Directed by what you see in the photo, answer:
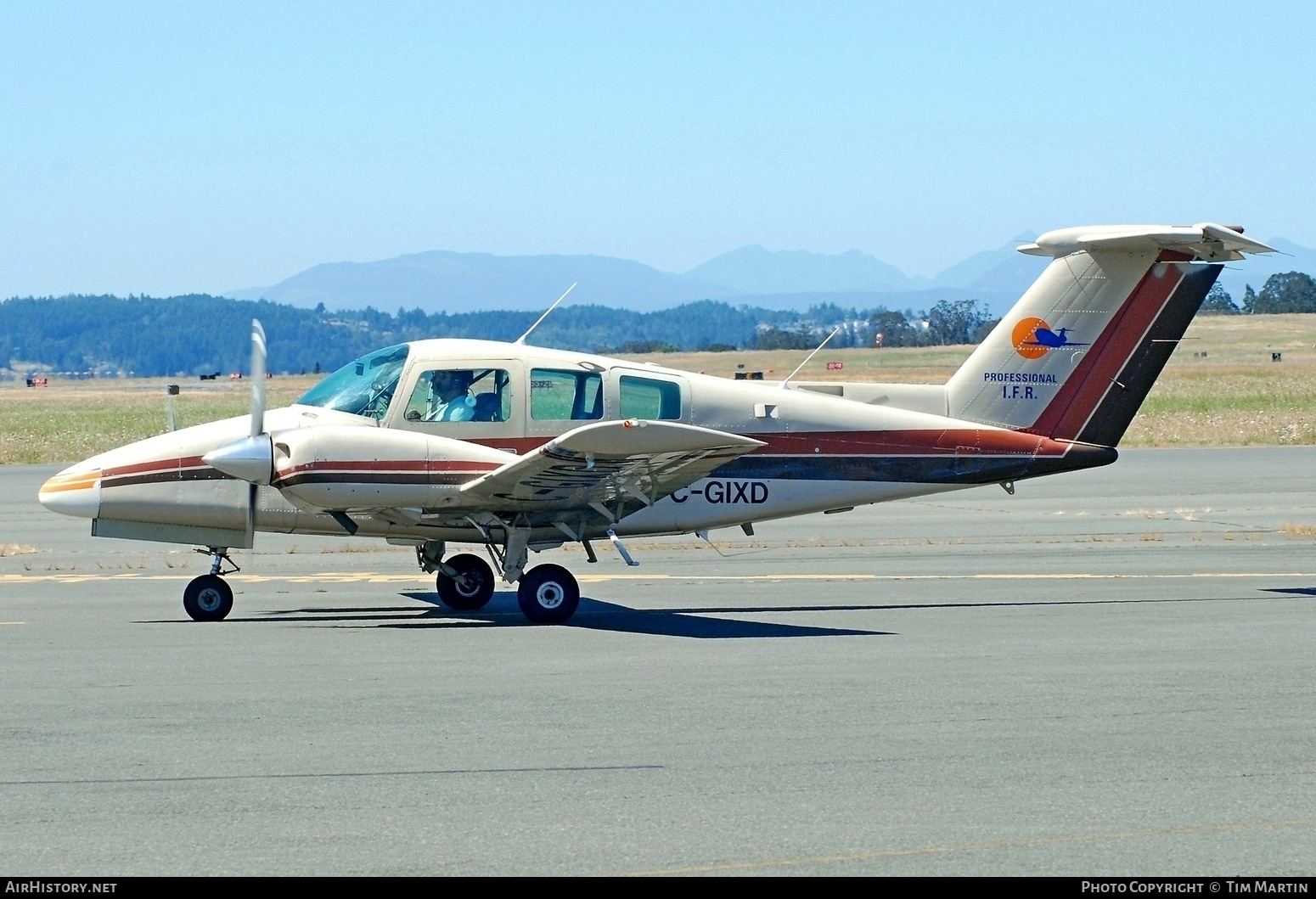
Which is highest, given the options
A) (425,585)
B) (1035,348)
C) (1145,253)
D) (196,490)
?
(1145,253)

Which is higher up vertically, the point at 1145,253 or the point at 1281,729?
the point at 1145,253

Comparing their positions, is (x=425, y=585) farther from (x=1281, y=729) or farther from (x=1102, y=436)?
(x=1281, y=729)

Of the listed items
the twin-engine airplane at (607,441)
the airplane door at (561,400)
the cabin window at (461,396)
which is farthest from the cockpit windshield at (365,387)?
the airplane door at (561,400)

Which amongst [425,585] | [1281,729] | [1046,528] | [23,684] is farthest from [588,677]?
[1046,528]

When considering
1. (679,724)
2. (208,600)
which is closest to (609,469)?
(208,600)

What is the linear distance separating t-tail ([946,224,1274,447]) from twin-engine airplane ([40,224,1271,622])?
2 cm

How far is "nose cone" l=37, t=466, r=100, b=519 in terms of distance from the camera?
42.8 ft

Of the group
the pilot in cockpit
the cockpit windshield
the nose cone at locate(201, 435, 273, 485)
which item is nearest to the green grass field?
the pilot in cockpit

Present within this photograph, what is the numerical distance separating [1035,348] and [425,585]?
7029 millimetres

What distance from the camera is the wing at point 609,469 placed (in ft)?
39.7

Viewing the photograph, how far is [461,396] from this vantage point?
13750 mm

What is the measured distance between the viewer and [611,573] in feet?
56.5

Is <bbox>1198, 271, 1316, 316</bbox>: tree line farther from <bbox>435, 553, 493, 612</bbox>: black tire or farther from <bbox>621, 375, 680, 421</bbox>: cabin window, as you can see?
<bbox>435, 553, 493, 612</bbox>: black tire

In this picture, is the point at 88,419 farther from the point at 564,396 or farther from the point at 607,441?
the point at 607,441
